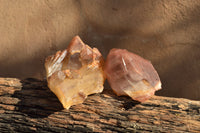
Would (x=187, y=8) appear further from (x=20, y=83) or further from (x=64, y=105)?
(x=20, y=83)

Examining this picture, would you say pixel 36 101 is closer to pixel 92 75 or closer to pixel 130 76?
pixel 92 75

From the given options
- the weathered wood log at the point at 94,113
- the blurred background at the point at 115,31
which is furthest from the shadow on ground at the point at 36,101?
the blurred background at the point at 115,31

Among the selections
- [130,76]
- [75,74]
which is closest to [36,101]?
[75,74]

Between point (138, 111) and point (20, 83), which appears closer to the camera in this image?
point (138, 111)

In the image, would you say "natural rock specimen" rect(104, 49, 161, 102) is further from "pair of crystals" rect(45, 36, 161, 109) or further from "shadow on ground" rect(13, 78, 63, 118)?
"shadow on ground" rect(13, 78, 63, 118)

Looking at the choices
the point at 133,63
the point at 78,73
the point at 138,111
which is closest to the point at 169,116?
the point at 138,111

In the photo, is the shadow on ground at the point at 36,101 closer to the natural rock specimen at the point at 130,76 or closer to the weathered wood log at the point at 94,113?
the weathered wood log at the point at 94,113

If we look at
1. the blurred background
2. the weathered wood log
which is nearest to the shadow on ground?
the weathered wood log
